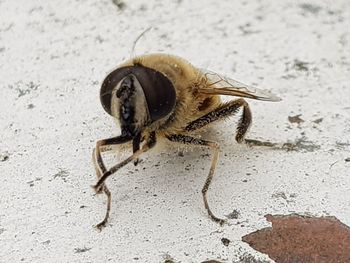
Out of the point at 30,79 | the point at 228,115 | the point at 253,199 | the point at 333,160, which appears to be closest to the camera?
the point at 253,199

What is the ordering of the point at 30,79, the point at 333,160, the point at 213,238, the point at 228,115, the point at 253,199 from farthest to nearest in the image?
the point at 30,79 → the point at 228,115 → the point at 333,160 → the point at 253,199 → the point at 213,238

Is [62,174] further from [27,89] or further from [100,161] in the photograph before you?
[27,89]

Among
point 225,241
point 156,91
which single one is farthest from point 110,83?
point 225,241

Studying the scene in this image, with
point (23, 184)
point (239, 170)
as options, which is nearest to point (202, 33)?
point (239, 170)

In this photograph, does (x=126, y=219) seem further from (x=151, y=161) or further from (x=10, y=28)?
(x=10, y=28)

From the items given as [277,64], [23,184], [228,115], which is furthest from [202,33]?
[23,184]

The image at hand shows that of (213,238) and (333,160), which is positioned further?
(333,160)

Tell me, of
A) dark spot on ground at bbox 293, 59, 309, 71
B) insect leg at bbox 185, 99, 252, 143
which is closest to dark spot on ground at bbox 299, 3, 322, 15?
dark spot on ground at bbox 293, 59, 309, 71

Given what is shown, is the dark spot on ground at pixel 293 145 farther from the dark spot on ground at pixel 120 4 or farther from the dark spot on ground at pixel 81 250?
the dark spot on ground at pixel 120 4
